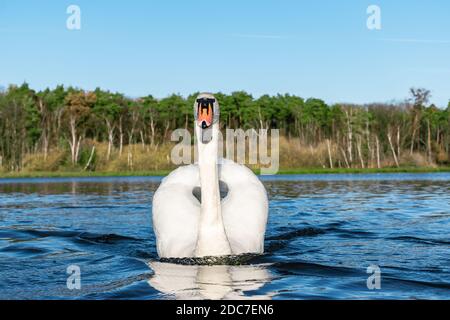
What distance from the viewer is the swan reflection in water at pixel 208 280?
7008 mm

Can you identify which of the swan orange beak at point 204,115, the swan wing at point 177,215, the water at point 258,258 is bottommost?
the water at point 258,258

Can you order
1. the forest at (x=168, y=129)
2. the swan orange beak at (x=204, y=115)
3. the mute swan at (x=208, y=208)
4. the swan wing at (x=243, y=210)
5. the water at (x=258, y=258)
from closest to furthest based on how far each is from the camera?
the water at (x=258, y=258)
the swan orange beak at (x=204, y=115)
the mute swan at (x=208, y=208)
the swan wing at (x=243, y=210)
the forest at (x=168, y=129)

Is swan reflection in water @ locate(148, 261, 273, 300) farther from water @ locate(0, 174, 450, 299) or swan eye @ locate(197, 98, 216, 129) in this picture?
swan eye @ locate(197, 98, 216, 129)

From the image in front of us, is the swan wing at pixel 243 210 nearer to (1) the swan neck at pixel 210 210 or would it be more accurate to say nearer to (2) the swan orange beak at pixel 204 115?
(1) the swan neck at pixel 210 210

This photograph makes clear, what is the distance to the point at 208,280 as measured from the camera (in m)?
7.77

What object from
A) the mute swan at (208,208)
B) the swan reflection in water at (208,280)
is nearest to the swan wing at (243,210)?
the mute swan at (208,208)

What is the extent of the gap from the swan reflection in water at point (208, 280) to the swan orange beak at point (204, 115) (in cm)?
182

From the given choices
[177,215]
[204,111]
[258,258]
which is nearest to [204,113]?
[204,111]

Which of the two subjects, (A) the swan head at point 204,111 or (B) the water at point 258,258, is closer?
(B) the water at point 258,258

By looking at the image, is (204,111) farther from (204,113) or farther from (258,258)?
(258,258)

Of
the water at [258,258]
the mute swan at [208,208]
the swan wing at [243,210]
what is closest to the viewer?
the water at [258,258]

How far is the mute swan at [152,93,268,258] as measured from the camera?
866cm
